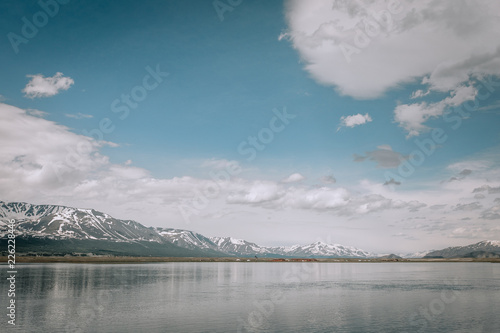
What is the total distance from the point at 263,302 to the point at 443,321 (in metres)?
29.9

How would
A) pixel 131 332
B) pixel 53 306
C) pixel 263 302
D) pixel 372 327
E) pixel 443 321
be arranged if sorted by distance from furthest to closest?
pixel 263 302, pixel 53 306, pixel 443 321, pixel 372 327, pixel 131 332

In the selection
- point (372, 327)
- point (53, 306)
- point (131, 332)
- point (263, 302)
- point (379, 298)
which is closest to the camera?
point (131, 332)

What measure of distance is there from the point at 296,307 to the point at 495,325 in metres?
28.1

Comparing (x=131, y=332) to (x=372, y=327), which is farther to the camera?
(x=372, y=327)

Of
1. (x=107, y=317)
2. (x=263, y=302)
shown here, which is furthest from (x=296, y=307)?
(x=107, y=317)

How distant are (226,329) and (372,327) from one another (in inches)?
726

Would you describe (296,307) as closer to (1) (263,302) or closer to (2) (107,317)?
(1) (263,302)

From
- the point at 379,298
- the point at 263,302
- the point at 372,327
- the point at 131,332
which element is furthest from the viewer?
the point at 379,298

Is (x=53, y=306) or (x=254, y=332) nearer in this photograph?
(x=254, y=332)

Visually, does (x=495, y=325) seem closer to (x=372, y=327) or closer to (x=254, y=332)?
(x=372, y=327)

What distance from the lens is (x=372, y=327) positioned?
45438 mm

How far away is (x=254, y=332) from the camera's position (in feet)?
139

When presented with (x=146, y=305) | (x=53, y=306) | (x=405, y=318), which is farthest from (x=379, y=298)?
(x=53, y=306)

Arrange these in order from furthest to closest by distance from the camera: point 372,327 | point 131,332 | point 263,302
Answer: point 263,302
point 372,327
point 131,332
